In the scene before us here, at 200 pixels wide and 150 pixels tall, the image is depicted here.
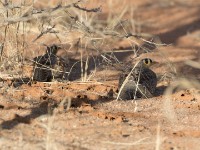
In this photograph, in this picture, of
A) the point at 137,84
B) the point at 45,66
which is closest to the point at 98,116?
the point at 137,84

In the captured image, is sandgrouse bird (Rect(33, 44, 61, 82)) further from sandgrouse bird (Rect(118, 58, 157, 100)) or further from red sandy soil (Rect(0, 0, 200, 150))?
sandgrouse bird (Rect(118, 58, 157, 100))

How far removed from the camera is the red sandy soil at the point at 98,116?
14.6 ft

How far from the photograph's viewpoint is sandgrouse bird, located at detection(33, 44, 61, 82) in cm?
645

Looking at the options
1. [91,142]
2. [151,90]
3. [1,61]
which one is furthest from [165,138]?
[1,61]

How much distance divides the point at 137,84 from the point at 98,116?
35.8 inches

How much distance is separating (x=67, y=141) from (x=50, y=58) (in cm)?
244

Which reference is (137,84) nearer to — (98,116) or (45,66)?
(98,116)

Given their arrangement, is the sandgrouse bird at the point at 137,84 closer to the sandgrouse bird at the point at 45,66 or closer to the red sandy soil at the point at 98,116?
the red sandy soil at the point at 98,116

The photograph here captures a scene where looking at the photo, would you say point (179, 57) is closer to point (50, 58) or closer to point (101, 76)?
point (101, 76)

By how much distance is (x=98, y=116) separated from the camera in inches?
203

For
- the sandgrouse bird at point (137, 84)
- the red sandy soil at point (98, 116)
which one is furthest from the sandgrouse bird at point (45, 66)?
the sandgrouse bird at point (137, 84)

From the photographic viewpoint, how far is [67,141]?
442 centimetres

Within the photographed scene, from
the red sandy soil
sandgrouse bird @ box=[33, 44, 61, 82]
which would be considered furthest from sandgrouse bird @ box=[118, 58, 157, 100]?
sandgrouse bird @ box=[33, 44, 61, 82]

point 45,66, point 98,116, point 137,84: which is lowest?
point 98,116
